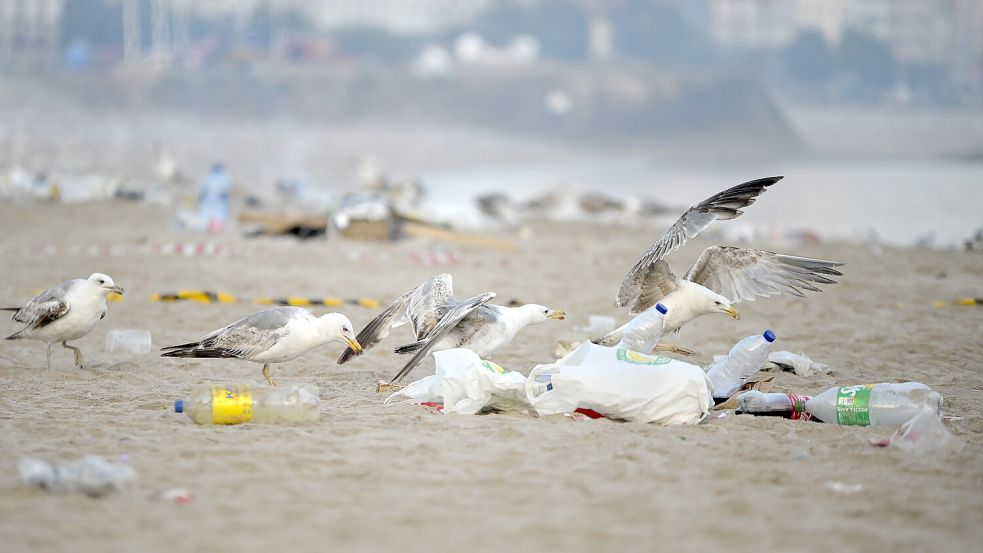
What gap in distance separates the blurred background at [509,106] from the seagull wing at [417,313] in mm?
7499

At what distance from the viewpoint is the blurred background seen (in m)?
23.2

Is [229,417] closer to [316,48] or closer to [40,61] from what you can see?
[40,61]

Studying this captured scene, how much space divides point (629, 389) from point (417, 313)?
142 cm

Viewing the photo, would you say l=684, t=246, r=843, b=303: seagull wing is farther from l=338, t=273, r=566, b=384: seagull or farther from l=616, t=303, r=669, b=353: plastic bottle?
l=338, t=273, r=566, b=384: seagull

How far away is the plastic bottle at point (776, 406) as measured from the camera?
541 centimetres

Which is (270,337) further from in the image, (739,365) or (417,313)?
(739,365)

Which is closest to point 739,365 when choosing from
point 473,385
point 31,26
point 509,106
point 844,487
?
point 473,385

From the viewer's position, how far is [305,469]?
4414 millimetres

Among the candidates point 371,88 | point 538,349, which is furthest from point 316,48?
point 538,349

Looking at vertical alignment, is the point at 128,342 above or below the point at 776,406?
above

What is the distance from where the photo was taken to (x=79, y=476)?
13.3 feet

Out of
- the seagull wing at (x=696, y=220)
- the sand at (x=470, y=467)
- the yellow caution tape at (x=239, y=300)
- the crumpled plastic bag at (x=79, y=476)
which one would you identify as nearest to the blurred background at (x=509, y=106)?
the yellow caution tape at (x=239, y=300)

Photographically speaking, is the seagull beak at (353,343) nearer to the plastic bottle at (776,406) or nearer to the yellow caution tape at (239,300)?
the plastic bottle at (776,406)

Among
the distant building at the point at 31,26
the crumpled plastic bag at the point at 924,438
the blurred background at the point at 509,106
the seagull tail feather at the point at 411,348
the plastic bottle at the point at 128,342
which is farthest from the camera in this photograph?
the distant building at the point at 31,26
